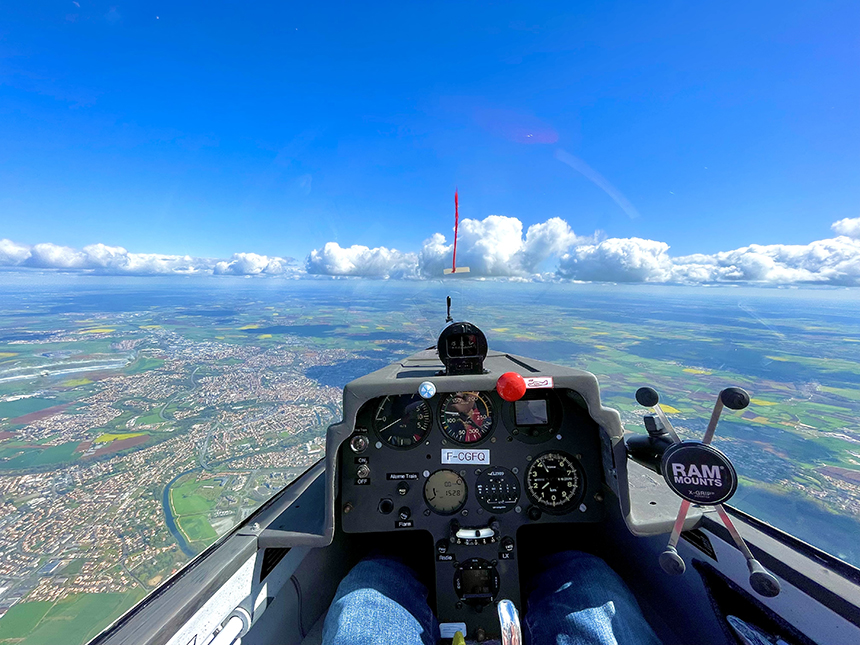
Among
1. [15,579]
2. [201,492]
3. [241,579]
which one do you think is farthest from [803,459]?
[15,579]

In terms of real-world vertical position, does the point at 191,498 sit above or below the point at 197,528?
below

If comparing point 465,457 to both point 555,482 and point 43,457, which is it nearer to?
point 555,482

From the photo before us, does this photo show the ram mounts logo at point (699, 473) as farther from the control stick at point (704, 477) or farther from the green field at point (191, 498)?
the green field at point (191, 498)

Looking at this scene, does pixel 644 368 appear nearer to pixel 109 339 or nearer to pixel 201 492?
pixel 201 492

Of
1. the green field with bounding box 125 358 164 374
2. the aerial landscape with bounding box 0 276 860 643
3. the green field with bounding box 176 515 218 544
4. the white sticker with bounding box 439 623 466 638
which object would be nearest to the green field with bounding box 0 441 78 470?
the aerial landscape with bounding box 0 276 860 643

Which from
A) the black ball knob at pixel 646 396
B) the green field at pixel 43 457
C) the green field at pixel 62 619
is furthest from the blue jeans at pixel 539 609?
the green field at pixel 43 457

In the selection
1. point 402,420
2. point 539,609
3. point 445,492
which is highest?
point 402,420

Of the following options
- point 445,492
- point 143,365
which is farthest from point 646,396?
point 143,365
